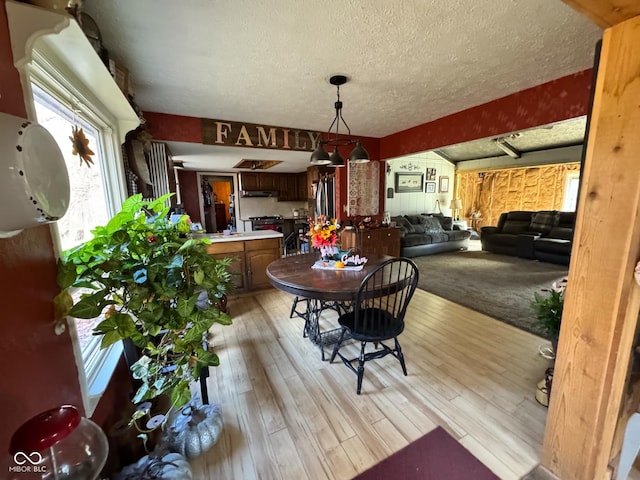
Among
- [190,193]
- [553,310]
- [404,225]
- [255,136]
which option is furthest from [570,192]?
[190,193]

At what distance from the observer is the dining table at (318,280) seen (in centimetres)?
172

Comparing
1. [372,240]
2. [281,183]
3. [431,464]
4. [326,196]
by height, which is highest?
[281,183]

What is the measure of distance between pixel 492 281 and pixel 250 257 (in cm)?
378

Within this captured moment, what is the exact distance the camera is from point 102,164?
1.91 m

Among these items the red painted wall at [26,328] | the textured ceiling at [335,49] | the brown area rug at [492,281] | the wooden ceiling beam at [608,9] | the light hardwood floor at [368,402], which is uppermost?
the textured ceiling at [335,49]

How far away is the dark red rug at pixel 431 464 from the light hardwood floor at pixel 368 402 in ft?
0.13

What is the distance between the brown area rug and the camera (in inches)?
120

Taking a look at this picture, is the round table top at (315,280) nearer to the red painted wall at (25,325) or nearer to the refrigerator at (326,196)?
the red painted wall at (25,325)

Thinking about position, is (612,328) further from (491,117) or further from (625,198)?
(491,117)

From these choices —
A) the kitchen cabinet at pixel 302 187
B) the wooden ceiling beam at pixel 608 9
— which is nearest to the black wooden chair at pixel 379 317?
the wooden ceiling beam at pixel 608 9

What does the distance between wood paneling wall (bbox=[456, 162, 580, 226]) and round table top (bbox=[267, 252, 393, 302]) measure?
6.62m

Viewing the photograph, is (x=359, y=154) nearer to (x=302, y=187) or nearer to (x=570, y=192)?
(x=302, y=187)

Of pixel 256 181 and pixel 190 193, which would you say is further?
pixel 256 181

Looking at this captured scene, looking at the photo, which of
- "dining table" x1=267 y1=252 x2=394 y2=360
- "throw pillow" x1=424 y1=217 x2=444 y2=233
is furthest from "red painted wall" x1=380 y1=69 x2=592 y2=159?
"throw pillow" x1=424 y1=217 x2=444 y2=233
